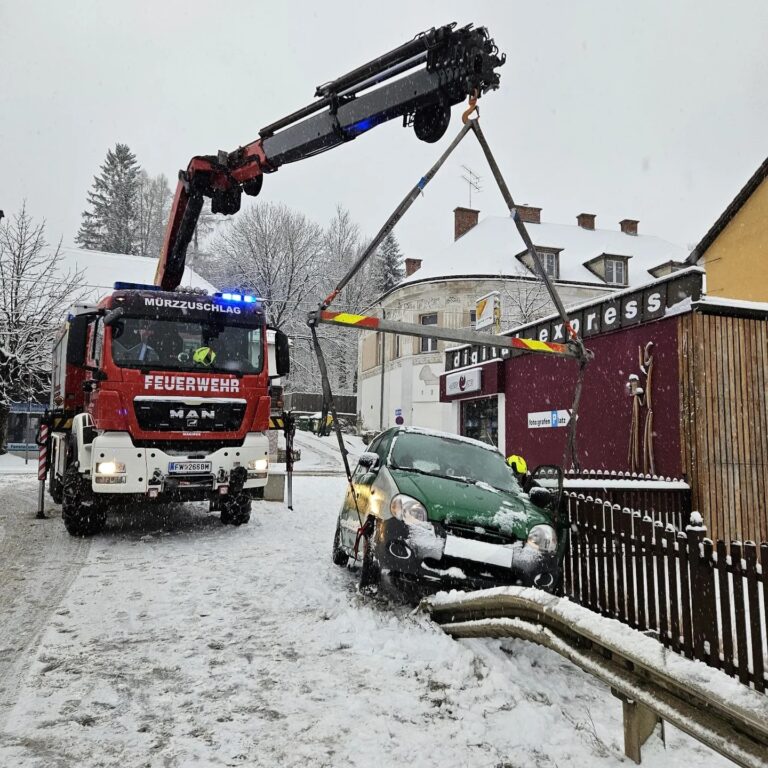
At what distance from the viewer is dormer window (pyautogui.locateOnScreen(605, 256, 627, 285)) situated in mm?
38219

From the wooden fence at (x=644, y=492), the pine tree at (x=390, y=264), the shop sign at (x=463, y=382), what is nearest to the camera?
the wooden fence at (x=644, y=492)

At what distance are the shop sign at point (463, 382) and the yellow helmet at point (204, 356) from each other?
10735 millimetres

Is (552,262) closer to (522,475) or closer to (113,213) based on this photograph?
(522,475)

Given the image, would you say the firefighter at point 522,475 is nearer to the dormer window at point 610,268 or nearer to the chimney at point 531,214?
the dormer window at point 610,268

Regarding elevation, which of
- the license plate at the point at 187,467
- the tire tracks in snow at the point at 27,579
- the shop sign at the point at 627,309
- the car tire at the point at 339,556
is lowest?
the tire tracks in snow at the point at 27,579

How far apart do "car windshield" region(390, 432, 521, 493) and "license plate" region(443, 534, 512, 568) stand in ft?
3.55

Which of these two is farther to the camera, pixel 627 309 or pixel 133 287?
pixel 627 309

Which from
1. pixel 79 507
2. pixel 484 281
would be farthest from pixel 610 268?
pixel 79 507

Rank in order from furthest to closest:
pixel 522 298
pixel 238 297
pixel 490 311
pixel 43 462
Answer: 1. pixel 522 298
2. pixel 490 311
3. pixel 43 462
4. pixel 238 297

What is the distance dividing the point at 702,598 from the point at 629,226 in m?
44.5

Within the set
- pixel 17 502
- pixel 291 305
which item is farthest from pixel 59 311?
A: pixel 17 502

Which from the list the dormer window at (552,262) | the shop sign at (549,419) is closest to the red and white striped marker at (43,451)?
the shop sign at (549,419)

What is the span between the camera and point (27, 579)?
6.71 m

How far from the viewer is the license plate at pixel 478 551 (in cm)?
548
